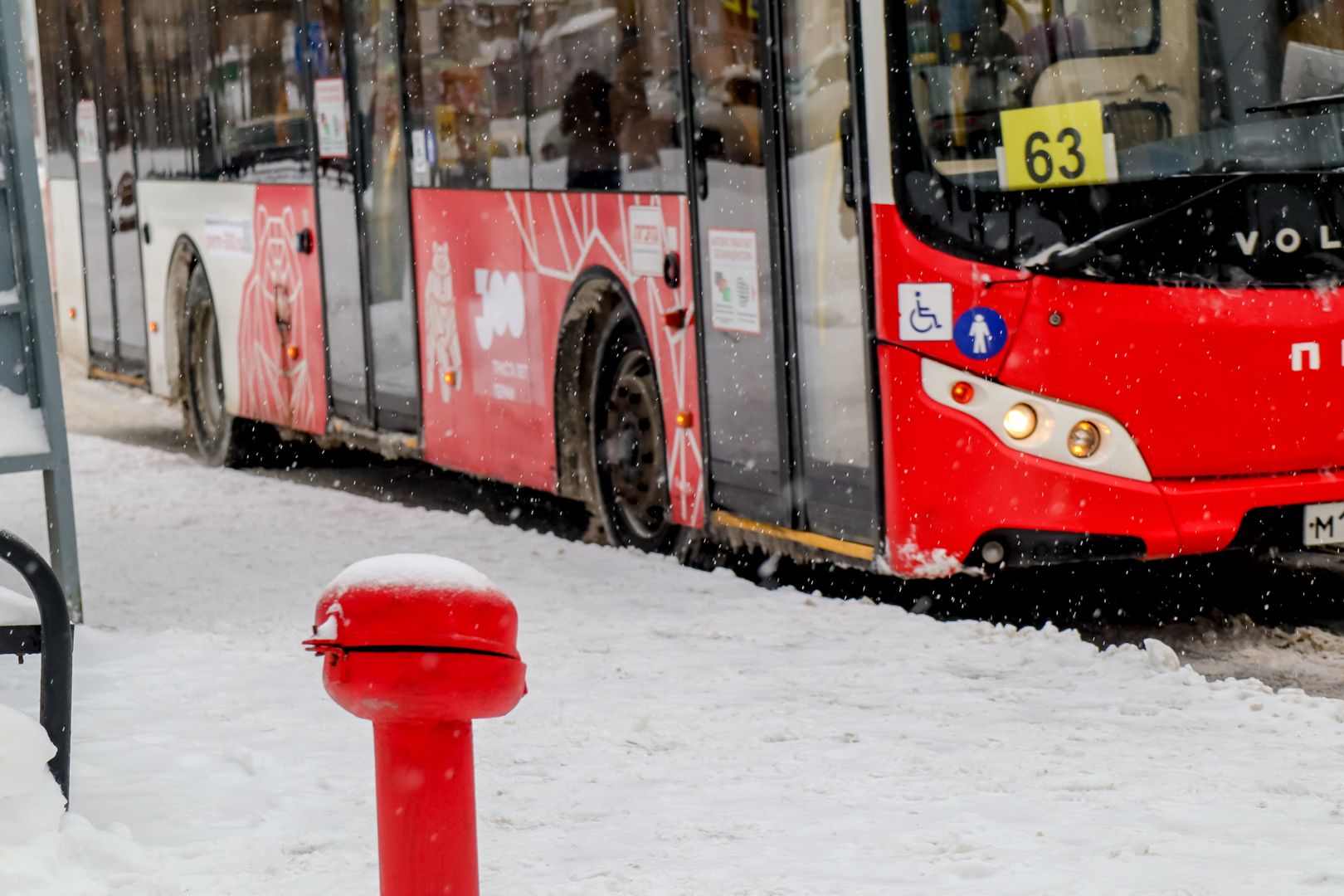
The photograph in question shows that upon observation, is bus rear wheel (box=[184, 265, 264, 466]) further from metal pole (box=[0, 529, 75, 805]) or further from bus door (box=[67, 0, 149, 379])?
metal pole (box=[0, 529, 75, 805])

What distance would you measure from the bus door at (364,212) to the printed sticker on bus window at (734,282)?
3.06 metres

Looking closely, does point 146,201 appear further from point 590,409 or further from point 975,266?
point 975,266

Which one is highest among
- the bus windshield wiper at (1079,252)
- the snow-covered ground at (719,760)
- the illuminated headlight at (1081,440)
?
the bus windshield wiper at (1079,252)

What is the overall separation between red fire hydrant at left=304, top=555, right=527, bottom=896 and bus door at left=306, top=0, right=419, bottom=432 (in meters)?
7.94

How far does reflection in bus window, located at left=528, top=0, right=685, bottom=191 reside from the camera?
8984 mm

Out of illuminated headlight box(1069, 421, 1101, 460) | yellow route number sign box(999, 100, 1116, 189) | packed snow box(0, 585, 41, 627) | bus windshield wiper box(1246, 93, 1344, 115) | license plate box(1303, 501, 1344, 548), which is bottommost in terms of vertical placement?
license plate box(1303, 501, 1344, 548)

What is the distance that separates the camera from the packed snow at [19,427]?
25.4 feet

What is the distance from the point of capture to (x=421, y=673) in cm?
346

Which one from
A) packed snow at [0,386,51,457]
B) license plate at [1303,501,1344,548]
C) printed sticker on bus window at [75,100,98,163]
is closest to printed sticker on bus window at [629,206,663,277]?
packed snow at [0,386,51,457]

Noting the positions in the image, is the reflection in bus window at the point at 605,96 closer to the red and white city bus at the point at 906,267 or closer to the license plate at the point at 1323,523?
the red and white city bus at the point at 906,267

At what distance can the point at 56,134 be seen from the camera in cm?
1662

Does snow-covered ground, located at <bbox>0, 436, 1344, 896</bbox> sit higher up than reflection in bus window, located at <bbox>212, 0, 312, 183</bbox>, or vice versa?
reflection in bus window, located at <bbox>212, 0, 312, 183</bbox>

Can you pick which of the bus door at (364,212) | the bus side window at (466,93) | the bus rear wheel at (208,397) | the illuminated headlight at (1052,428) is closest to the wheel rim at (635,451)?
the bus side window at (466,93)

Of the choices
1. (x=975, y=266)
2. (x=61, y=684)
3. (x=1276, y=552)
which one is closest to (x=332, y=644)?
(x=61, y=684)
